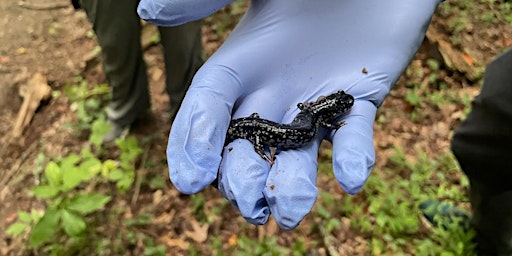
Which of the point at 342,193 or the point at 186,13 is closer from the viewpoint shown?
the point at 186,13

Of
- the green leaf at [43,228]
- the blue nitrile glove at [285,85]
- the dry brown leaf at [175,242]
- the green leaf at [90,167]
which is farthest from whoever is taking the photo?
the dry brown leaf at [175,242]

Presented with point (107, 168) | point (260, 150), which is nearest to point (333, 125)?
point (260, 150)

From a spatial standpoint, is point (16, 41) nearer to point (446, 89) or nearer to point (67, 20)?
point (67, 20)

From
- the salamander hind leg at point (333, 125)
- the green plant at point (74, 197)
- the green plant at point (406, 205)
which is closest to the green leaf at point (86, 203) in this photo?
the green plant at point (74, 197)

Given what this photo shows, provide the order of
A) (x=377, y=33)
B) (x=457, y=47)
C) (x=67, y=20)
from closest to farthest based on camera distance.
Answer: (x=377, y=33) → (x=457, y=47) → (x=67, y=20)

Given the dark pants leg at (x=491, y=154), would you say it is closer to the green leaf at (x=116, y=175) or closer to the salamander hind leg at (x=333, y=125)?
the salamander hind leg at (x=333, y=125)

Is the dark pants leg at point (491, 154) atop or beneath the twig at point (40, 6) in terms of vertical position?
atop

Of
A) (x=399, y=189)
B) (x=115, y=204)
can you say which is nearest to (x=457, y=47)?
(x=399, y=189)
